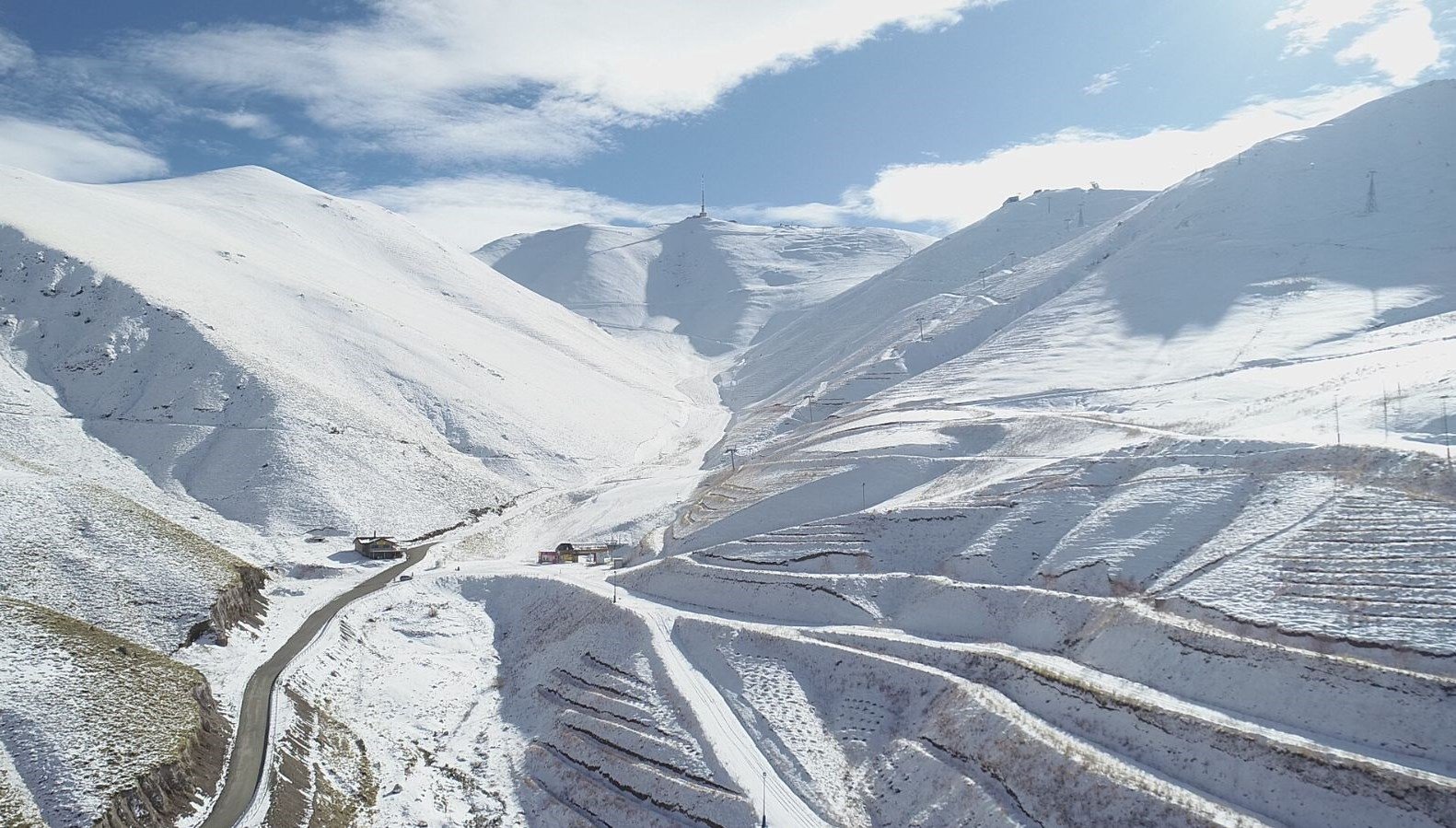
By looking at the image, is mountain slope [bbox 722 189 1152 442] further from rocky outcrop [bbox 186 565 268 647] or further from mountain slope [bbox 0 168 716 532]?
rocky outcrop [bbox 186 565 268 647]

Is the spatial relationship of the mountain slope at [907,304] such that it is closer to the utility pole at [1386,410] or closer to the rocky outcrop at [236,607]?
the utility pole at [1386,410]

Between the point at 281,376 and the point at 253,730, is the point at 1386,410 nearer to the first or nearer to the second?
the point at 253,730

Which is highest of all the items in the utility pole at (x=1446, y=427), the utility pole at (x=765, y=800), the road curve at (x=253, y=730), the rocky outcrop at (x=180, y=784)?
the utility pole at (x=1446, y=427)

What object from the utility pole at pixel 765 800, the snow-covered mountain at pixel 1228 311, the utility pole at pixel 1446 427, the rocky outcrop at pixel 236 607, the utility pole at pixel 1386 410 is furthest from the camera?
the snow-covered mountain at pixel 1228 311

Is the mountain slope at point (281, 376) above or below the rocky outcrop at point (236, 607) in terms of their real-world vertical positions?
above

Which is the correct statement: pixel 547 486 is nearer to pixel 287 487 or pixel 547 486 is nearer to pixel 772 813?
pixel 287 487

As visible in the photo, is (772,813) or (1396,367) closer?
(772,813)

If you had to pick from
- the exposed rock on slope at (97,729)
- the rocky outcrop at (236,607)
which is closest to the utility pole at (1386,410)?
the exposed rock on slope at (97,729)

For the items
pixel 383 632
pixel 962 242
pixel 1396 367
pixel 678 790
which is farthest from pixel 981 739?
pixel 962 242
